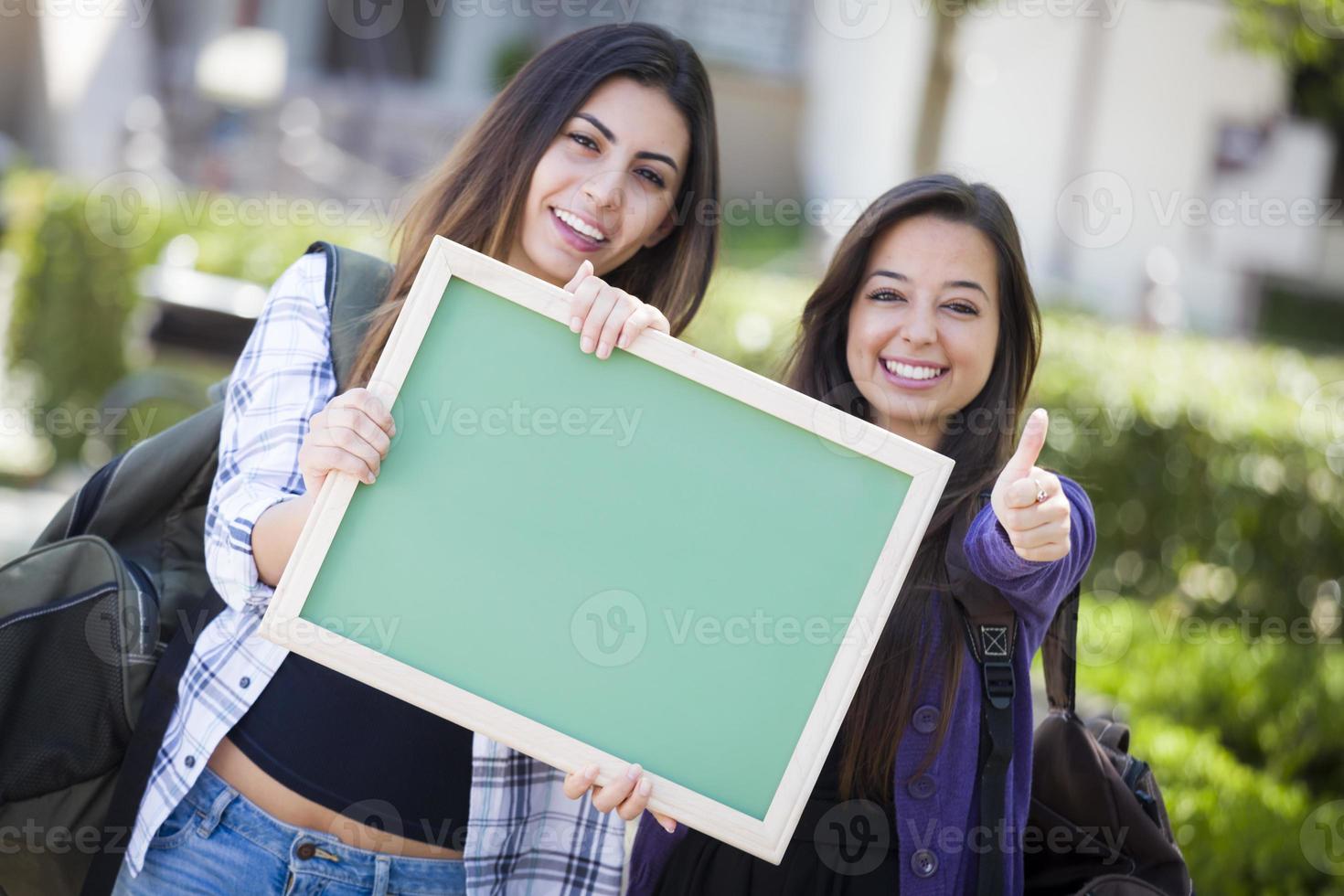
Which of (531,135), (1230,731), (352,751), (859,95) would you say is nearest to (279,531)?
(352,751)

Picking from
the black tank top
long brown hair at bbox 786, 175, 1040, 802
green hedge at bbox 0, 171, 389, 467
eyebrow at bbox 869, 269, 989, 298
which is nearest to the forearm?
the black tank top

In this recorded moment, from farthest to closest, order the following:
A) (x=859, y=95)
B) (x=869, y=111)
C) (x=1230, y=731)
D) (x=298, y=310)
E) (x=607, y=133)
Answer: (x=859, y=95) → (x=869, y=111) → (x=1230, y=731) → (x=607, y=133) → (x=298, y=310)

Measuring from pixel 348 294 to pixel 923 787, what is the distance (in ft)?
4.11

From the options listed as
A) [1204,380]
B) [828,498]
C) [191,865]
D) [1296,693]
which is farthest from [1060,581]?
[1204,380]

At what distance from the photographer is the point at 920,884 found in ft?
6.18

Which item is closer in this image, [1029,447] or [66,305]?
[1029,447]

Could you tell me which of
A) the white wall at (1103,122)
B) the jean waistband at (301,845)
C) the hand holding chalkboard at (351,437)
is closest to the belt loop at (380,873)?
the jean waistband at (301,845)

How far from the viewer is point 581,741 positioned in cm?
173

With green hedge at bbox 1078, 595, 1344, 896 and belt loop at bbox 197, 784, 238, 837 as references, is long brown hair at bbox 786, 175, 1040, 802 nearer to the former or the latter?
belt loop at bbox 197, 784, 238, 837

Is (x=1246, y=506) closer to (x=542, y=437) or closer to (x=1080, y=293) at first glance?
(x=542, y=437)

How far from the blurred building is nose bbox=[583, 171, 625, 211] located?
9681 mm

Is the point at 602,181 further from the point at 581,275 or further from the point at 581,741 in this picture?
the point at 581,741

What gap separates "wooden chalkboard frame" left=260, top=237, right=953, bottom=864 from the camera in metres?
1.70

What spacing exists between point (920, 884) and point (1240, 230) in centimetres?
1340
